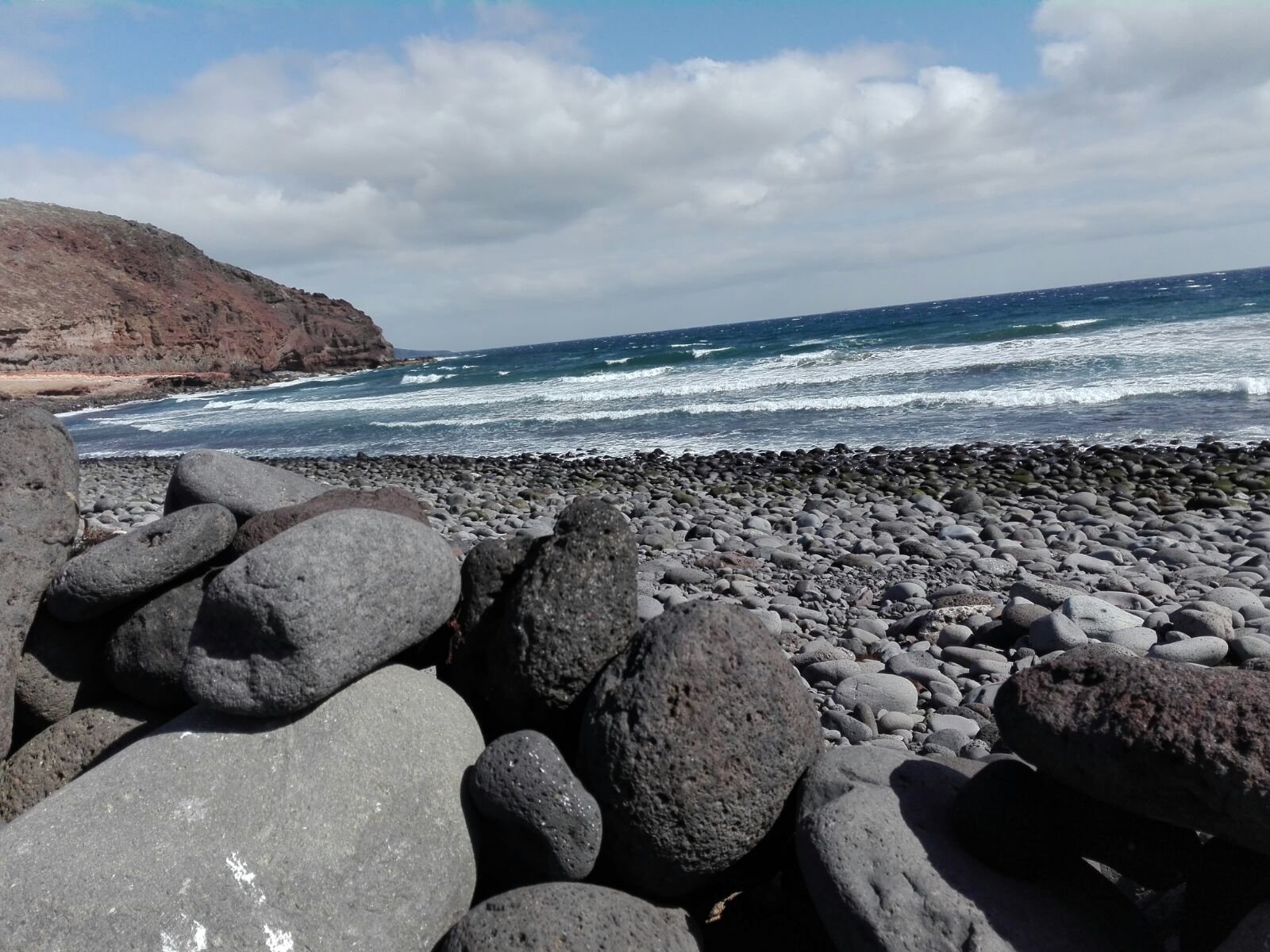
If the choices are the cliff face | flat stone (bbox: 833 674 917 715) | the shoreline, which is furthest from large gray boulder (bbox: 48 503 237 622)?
the cliff face

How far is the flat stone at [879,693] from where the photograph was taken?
484cm

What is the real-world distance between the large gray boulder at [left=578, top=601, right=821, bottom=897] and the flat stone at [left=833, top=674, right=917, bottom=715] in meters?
1.97

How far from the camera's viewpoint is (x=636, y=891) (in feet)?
9.64

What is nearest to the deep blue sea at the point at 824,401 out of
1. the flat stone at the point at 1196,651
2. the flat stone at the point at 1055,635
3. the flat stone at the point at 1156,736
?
the flat stone at the point at 1055,635

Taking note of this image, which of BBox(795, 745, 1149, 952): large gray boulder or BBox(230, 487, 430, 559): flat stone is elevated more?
BBox(230, 487, 430, 559): flat stone

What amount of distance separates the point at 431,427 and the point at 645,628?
25.7m

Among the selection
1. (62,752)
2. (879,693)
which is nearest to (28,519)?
(62,752)

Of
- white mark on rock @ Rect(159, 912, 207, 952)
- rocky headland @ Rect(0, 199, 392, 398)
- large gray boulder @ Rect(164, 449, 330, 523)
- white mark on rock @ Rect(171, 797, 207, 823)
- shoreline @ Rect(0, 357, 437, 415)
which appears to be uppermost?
rocky headland @ Rect(0, 199, 392, 398)

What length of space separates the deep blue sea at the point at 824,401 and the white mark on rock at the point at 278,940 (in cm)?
1605

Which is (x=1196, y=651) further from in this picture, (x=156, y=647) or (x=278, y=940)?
(x=156, y=647)

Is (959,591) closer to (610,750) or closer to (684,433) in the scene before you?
(610,750)

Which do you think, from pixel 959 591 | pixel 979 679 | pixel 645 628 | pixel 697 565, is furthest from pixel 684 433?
pixel 645 628

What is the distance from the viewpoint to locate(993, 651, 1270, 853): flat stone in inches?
90.4

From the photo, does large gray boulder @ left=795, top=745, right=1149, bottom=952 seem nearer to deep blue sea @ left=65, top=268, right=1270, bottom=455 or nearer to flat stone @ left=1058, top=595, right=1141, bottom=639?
flat stone @ left=1058, top=595, right=1141, bottom=639
